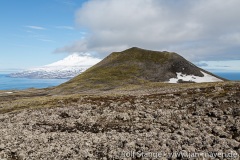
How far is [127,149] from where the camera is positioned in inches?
925

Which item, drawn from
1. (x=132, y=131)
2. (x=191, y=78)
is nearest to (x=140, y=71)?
(x=191, y=78)

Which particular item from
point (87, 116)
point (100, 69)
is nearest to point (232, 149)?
point (87, 116)

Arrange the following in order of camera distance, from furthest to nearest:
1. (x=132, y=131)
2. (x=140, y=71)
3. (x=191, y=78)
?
(x=140, y=71)
(x=191, y=78)
(x=132, y=131)

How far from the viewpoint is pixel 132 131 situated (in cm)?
2936

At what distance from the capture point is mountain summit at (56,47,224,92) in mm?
123812

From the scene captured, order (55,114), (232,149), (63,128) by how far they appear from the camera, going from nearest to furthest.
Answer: (232,149) < (63,128) < (55,114)

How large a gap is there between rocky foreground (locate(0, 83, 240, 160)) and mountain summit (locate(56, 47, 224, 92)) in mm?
73394

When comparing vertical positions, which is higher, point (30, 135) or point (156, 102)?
point (156, 102)

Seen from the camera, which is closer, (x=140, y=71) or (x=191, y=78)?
(x=191, y=78)

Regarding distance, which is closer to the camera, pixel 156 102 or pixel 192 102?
pixel 192 102

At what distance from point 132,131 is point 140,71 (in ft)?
361

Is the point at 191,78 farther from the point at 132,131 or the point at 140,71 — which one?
the point at 132,131

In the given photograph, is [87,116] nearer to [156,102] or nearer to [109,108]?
[109,108]

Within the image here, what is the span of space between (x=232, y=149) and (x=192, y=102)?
18.9 meters
